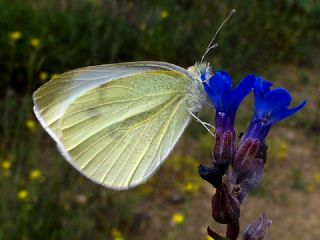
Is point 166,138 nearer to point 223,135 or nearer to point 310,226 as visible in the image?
point 223,135

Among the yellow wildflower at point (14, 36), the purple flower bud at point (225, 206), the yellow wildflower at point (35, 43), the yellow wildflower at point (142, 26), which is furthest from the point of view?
the yellow wildflower at point (142, 26)

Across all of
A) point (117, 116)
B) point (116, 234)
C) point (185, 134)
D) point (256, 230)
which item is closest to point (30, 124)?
point (116, 234)

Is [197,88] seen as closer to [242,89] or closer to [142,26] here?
[242,89]

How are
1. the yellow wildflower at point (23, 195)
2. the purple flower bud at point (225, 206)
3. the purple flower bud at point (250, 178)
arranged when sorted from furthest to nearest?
1. the yellow wildflower at point (23, 195)
2. the purple flower bud at point (250, 178)
3. the purple flower bud at point (225, 206)

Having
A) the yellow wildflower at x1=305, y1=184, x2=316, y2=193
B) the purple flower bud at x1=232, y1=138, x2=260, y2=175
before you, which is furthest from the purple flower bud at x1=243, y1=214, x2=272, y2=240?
the yellow wildflower at x1=305, y1=184, x2=316, y2=193

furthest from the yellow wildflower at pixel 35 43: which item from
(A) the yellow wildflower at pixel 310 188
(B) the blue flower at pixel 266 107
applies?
(B) the blue flower at pixel 266 107

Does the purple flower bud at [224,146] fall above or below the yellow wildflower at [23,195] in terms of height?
above

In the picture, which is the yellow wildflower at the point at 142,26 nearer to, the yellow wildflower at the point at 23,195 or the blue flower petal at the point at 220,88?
the yellow wildflower at the point at 23,195
